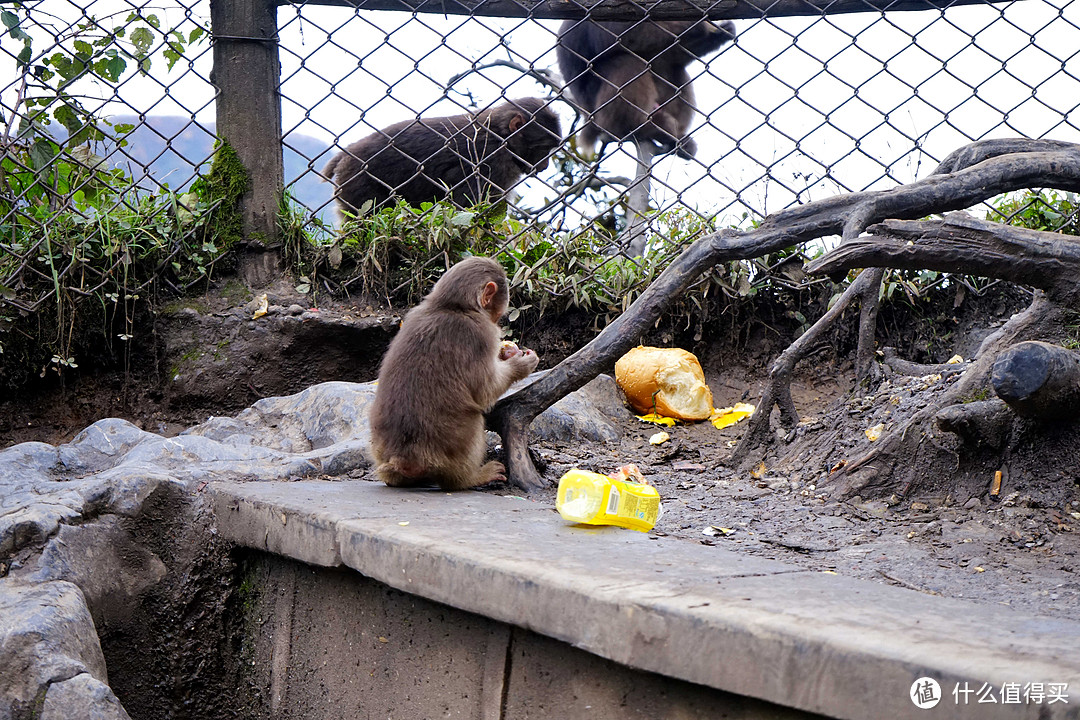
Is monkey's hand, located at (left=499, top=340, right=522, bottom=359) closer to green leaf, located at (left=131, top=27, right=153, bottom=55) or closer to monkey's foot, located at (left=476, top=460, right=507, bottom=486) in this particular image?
monkey's foot, located at (left=476, top=460, right=507, bottom=486)

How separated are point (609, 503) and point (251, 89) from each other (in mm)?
2684

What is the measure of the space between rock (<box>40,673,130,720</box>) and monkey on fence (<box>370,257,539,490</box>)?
93cm

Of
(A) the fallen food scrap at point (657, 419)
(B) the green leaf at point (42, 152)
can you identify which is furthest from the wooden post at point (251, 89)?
(A) the fallen food scrap at point (657, 419)

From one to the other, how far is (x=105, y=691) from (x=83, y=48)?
275 cm

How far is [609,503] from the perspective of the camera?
2.13 m

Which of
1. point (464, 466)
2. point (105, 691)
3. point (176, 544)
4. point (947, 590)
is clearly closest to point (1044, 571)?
point (947, 590)

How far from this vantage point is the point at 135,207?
3895 mm

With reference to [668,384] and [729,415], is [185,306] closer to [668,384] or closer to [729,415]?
[668,384]

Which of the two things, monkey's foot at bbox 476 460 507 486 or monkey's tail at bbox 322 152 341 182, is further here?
monkey's tail at bbox 322 152 341 182

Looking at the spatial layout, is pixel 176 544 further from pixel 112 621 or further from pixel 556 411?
pixel 556 411

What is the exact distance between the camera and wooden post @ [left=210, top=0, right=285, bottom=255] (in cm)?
384

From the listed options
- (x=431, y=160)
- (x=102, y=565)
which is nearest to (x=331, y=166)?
(x=431, y=160)

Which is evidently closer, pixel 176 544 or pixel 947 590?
pixel 947 590

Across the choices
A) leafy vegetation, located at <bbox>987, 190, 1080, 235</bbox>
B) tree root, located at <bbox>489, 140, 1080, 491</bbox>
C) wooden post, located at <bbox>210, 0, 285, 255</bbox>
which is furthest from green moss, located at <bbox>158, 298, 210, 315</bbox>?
leafy vegetation, located at <bbox>987, 190, 1080, 235</bbox>
